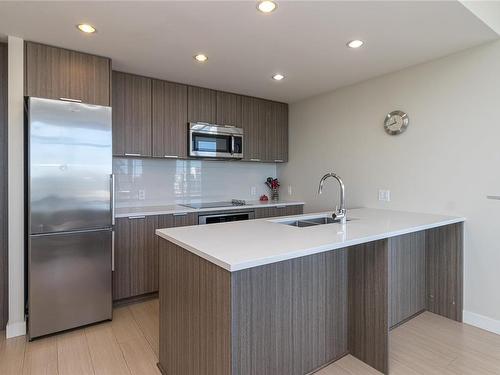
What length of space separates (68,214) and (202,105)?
6.25ft

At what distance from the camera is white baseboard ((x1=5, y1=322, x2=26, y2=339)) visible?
2273 millimetres

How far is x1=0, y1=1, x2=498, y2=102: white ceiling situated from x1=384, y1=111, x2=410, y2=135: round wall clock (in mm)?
445

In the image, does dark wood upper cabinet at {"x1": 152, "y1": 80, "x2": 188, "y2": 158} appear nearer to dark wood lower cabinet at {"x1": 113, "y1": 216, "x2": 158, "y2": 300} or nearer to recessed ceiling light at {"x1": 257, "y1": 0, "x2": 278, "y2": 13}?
dark wood lower cabinet at {"x1": 113, "y1": 216, "x2": 158, "y2": 300}

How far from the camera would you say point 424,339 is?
2.26 metres

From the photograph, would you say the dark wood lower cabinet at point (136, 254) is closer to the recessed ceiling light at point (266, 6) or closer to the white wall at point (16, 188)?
the white wall at point (16, 188)

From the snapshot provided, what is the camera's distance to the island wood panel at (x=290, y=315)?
4.50 feet

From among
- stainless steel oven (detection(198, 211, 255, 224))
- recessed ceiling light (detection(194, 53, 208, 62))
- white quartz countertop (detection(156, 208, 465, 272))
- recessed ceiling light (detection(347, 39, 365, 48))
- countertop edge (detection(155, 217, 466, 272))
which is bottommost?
stainless steel oven (detection(198, 211, 255, 224))

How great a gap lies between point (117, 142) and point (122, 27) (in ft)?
4.02

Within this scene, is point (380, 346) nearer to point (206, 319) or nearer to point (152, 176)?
point (206, 319)

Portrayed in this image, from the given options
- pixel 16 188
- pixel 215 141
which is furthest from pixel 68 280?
pixel 215 141

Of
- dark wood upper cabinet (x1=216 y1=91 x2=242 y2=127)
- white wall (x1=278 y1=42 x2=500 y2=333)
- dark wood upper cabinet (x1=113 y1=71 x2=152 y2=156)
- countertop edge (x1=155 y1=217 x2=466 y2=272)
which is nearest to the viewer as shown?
countertop edge (x1=155 y1=217 x2=466 y2=272)

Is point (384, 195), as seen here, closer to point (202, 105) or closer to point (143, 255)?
point (202, 105)

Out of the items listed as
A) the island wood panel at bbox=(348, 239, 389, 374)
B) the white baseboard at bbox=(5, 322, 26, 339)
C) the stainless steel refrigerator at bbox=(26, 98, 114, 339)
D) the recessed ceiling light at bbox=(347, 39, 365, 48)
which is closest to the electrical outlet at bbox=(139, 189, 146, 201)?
the stainless steel refrigerator at bbox=(26, 98, 114, 339)

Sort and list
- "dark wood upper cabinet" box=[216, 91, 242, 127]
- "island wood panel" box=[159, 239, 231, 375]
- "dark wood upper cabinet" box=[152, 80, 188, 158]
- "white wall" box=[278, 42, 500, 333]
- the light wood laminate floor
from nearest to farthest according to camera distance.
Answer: "island wood panel" box=[159, 239, 231, 375]
the light wood laminate floor
"white wall" box=[278, 42, 500, 333]
"dark wood upper cabinet" box=[152, 80, 188, 158]
"dark wood upper cabinet" box=[216, 91, 242, 127]
